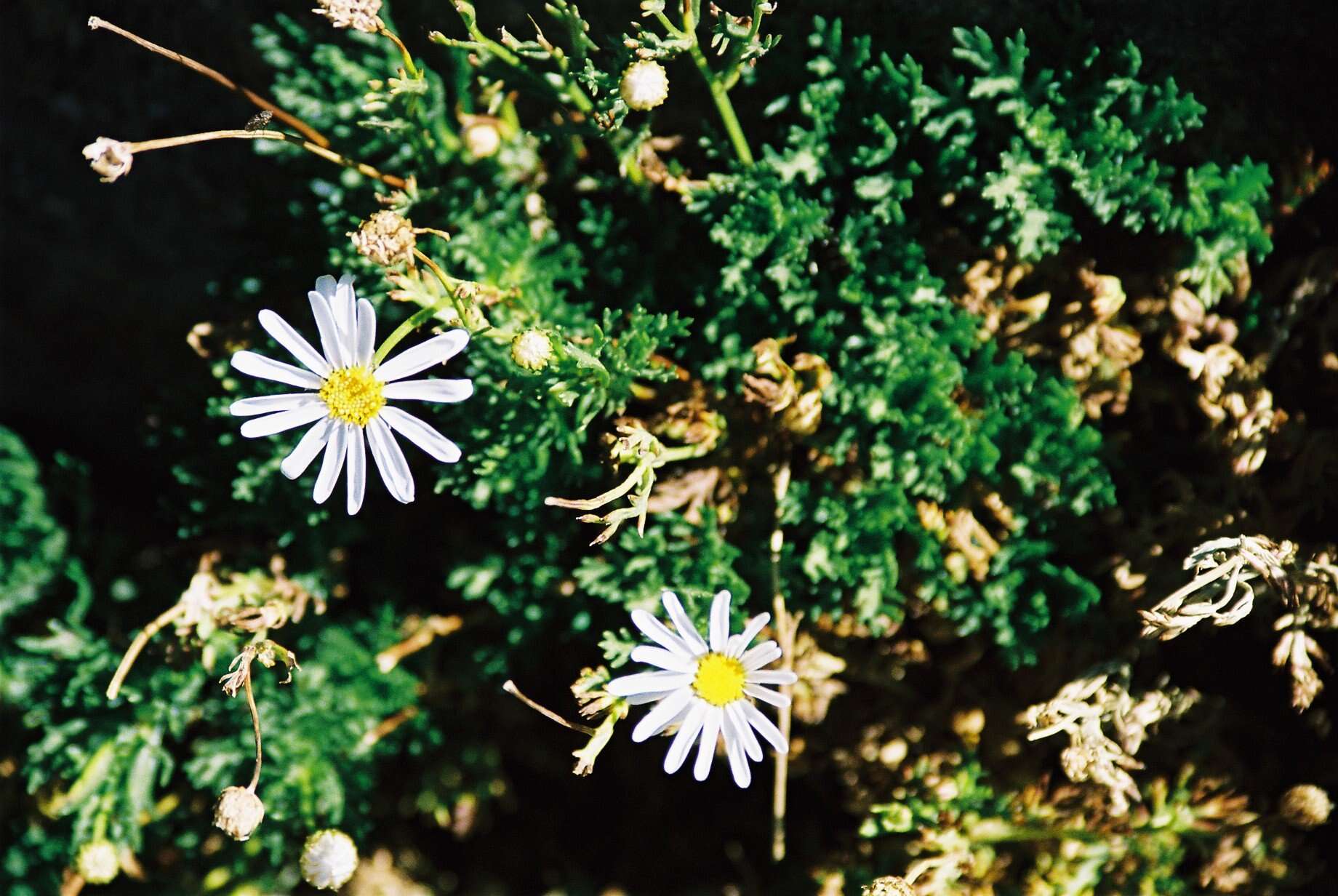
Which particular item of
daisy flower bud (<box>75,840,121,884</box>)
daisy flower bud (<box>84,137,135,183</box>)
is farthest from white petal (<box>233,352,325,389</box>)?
daisy flower bud (<box>75,840,121,884</box>)

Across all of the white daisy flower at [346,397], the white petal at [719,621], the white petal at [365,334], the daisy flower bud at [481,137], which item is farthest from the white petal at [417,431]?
the daisy flower bud at [481,137]

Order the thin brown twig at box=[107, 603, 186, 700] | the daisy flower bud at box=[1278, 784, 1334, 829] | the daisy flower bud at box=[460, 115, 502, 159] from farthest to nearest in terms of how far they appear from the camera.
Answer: the daisy flower bud at box=[460, 115, 502, 159] < the daisy flower bud at box=[1278, 784, 1334, 829] < the thin brown twig at box=[107, 603, 186, 700]

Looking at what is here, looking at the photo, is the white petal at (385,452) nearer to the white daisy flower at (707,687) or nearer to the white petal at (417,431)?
the white petal at (417,431)

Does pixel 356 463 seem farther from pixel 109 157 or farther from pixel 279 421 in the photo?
pixel 109 157

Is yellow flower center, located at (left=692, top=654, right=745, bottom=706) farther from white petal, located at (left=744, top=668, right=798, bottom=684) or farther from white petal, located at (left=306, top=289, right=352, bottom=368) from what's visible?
white petal, located at (left=306, top=289, right=352, bottom=368)

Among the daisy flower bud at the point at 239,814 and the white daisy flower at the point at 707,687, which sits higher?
the white daisy flower at the point at 707,687

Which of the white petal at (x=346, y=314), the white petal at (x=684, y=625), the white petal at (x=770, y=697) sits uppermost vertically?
the white petal at (x=346, y=314)
